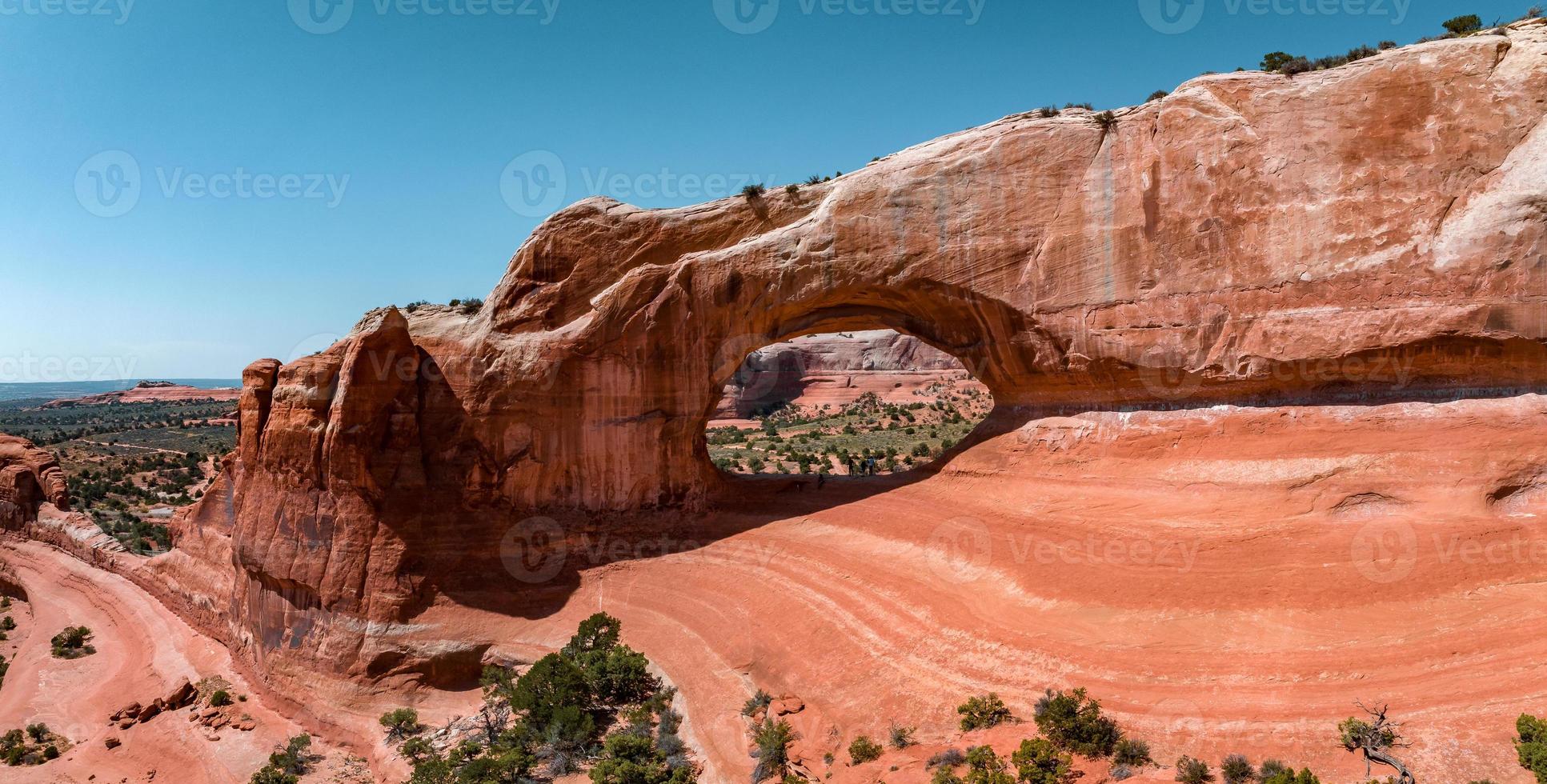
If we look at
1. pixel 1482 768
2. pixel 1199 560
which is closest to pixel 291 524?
pixel 1199 560

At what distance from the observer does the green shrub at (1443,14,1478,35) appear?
1140cm

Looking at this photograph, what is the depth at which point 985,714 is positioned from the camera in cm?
947

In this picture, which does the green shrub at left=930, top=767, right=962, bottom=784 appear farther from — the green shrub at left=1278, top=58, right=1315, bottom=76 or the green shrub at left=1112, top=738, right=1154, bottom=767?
the green shrub at left=1278, top=58, right=1315, bottom=76

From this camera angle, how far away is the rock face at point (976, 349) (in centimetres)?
1019

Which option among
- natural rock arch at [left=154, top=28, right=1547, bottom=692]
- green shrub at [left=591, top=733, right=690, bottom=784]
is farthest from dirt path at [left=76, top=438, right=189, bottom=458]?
green shrub at [left=591, top=733, right=690, bottom=784]

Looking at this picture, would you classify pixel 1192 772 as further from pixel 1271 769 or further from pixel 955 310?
pixel 955 310

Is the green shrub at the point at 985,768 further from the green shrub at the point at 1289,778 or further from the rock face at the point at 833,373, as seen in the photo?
the rock face at the point at 833,373

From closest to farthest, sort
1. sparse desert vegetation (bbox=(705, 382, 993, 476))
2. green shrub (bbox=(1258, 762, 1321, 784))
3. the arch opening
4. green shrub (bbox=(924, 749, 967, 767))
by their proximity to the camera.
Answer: green shrub (bbox=(1258, 762, 1321, 784)) → green shrub (bbox=(924, 749, 967, 767)) → sparse desert vegetation (bbox=(705, 382, 993, 476)) → the arch opening

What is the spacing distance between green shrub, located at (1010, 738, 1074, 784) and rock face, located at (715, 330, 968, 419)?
46.0m

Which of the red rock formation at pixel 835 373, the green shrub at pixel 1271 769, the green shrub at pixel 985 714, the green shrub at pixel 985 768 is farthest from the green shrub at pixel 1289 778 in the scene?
the red rock formation at pixel 835 373

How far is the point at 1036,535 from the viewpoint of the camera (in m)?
12.0

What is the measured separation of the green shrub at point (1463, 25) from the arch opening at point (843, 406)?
17477mm
